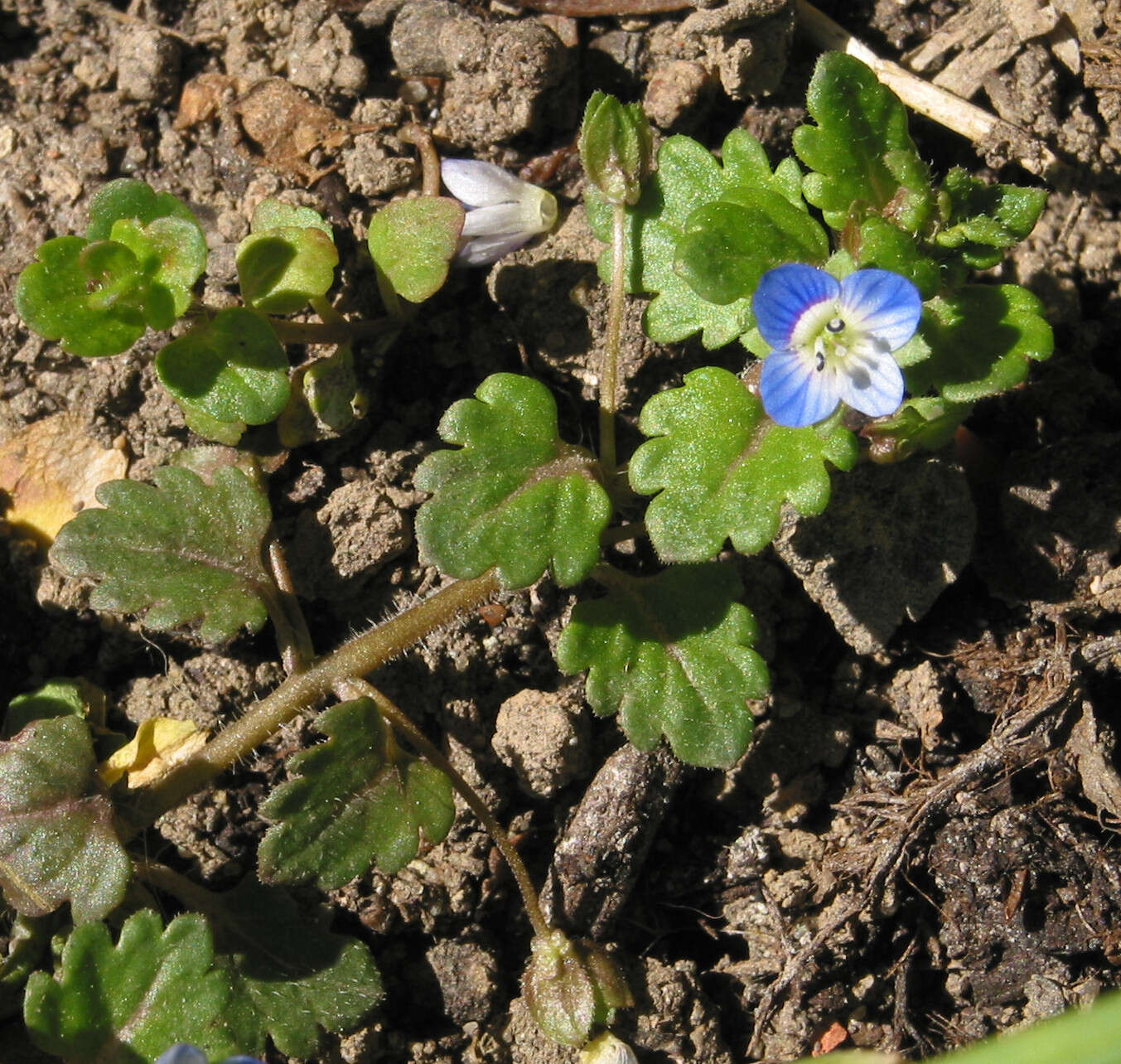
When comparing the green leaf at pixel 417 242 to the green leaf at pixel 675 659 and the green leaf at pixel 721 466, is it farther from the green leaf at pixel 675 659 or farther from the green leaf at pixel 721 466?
the green leaf at pixel 675 659

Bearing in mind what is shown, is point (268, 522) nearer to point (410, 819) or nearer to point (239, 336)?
point (239, 336)

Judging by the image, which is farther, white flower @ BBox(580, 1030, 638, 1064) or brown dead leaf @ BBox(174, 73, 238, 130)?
brown dead leaf @ BBox(174, 73, 238, 130)

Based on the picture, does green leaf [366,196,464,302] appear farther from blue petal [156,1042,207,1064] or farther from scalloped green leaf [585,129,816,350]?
blue petal [156,1042,207,1064]

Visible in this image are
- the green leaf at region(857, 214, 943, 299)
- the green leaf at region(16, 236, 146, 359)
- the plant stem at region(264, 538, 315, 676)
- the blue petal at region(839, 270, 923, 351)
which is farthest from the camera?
the plant stem at region(264, 538, 315, 676)

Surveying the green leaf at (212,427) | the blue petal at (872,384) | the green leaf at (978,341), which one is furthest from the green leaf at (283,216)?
the green leaf at (978,341)

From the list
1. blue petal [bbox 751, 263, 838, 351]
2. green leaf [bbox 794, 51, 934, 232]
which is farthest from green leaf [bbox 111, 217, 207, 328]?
green leaf [bbox 794, 51, 934, 232]

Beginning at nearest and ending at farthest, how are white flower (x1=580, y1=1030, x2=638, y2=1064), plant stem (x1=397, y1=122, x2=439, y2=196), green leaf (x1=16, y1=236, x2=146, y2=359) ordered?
green leaf (x1=16, y1=236, x2=146, y2=359) < white flower (x1=580, y1=1030, x2=638, y2=1064) < plant stem (x1=397, y1=122, x2=439, y2=196)

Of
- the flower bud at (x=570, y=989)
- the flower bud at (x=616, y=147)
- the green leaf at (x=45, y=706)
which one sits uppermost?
the flower bud at (x=616, y=147)
